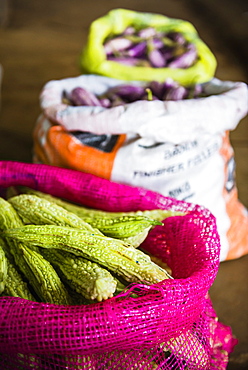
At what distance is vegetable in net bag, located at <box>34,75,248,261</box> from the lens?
1.25m

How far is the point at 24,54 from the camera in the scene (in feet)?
9.68

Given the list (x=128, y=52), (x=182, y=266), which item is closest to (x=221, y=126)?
(x=182, y=266)

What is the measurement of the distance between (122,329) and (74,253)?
0.67ft

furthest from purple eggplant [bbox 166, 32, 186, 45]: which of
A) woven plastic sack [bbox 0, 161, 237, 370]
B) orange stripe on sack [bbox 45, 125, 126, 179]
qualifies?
woven plastic sack [bbox 0, 161, 237, 370]

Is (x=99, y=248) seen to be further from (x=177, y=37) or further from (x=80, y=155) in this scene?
(x=177, y=37)

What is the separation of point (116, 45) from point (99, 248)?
111cm

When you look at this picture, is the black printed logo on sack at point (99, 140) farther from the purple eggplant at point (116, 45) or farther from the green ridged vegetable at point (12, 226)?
the purple eggplant at point (116, 45)

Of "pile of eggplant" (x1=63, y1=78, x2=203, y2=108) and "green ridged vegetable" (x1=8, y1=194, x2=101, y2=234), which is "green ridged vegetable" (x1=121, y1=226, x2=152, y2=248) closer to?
"green ridged vegetable" (x1=8, y1=194, x2=101, y2=234)

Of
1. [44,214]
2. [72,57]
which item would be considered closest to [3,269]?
[44,214]

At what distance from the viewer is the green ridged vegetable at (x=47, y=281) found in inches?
33.4

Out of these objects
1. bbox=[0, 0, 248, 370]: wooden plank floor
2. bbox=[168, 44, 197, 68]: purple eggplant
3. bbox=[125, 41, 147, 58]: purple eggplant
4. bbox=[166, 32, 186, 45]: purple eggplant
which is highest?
bbox=[166, 32, 186, 45]: purple eggplant

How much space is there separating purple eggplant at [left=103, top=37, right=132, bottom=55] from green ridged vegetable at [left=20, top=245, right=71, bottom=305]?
107cm

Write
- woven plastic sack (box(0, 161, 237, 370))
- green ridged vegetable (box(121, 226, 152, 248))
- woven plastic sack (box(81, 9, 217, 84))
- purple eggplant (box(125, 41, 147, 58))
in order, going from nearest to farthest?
woven plastic sack (box(0, 161, 237, 370)), green ridged vegetable (box(121, 226, 152, 248)), woven plastic sack (box(81, 9, 217, 84)), purple eggplant (box(125, 41, 147, 58))

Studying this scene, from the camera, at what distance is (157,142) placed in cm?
133
